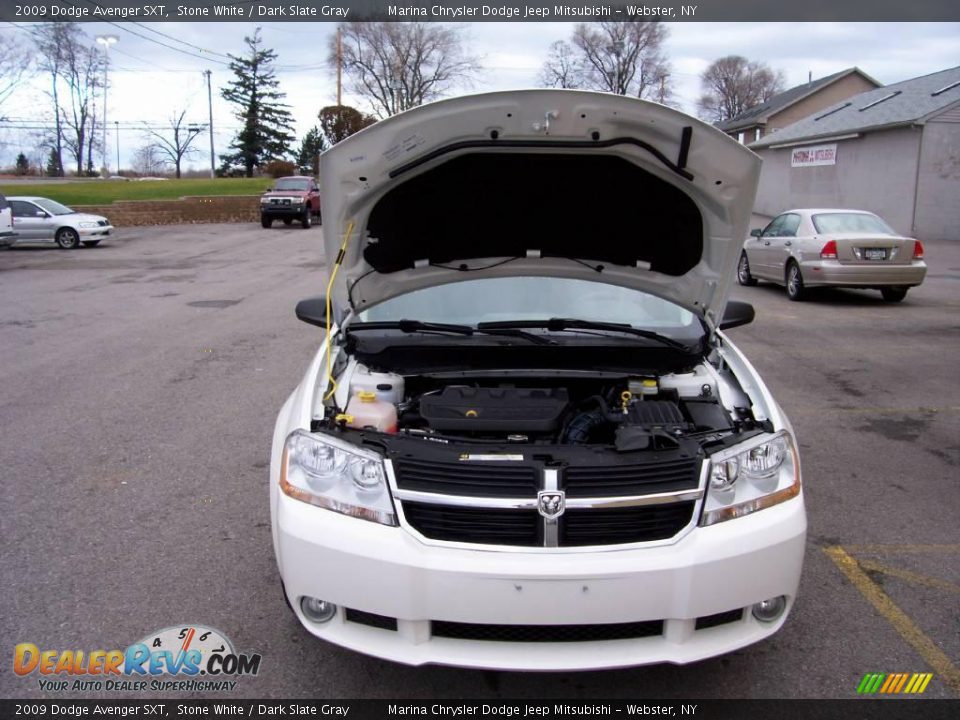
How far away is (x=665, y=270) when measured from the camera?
3.87 meters

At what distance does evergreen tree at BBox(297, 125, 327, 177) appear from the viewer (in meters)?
60.5

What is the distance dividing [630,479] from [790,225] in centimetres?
1200

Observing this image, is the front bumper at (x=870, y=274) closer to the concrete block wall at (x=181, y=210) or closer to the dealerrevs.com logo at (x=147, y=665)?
the dealerrevs.com logo at (x=147, y=665)

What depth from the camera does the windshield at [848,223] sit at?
12383 mm

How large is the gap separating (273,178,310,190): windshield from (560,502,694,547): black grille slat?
3123cm

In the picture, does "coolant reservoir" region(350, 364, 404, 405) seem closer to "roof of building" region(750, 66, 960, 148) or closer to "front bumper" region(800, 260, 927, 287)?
"front bumper" region(800, 260, 927, 287)

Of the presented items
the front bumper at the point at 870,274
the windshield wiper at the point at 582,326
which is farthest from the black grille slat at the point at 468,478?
the front bumper at the point at 870,274

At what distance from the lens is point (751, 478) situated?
8.95 feet

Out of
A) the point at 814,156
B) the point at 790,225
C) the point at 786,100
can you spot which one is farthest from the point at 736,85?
the point at 790,225

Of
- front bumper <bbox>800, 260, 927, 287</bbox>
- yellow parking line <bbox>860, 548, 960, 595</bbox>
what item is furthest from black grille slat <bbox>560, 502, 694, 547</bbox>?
front bumper <bbox>800, 260, 927, 287</bbox>

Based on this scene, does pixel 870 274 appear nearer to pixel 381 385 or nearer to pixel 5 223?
pixel 381 385

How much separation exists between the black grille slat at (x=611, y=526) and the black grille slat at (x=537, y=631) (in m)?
0.26

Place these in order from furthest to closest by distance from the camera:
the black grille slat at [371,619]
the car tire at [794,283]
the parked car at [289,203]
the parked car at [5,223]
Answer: the parked car at [289,203] < the parked car at [5,223] < the car tire at [794,283] < the black grille slat at [371,619]

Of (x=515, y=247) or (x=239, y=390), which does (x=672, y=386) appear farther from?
(x=239, y=390)
